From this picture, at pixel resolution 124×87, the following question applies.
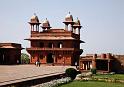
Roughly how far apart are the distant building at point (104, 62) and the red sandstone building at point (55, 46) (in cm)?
501

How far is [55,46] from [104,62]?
27.9 feet

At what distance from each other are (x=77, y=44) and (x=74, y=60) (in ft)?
10.9

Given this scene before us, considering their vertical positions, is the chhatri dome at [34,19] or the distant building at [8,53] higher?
the chhatri dome at [34,19]

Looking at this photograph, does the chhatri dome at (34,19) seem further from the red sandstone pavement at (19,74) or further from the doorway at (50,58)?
the red sandstone pavement at (19,74)

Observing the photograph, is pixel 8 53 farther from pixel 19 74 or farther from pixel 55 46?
pixel 19 74

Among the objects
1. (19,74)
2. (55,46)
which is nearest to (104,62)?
(55,46)

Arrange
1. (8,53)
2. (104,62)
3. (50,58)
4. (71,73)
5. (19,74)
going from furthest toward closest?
(50,58), (8,53), (104,62), (71,73), (19,74)

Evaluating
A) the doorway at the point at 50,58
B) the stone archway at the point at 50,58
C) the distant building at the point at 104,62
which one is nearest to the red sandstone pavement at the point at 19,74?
the distant building at the point at 104,62

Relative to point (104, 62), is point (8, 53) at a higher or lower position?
higher

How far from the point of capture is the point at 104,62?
1555 inches

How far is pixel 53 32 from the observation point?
4556cm

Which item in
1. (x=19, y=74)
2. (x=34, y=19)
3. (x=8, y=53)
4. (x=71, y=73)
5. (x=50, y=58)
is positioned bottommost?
(x=71, y=73)

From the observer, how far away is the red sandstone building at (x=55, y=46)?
44.4m

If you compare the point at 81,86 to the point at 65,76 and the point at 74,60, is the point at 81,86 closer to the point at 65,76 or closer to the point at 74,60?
the point at 65,76
